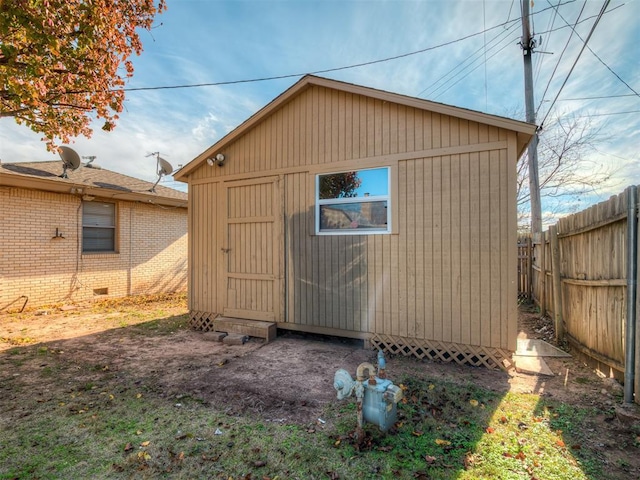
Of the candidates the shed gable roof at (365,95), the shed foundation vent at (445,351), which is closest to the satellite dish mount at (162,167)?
the shed gable roof at (365,95)

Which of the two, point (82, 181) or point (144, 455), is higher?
point (82, 181)

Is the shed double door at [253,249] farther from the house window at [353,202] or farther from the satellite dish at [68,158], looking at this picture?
the satellite dish at [68,158]

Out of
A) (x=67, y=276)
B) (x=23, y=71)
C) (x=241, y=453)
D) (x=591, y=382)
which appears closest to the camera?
(x=241, y=453)

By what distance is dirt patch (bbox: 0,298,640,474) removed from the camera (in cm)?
312

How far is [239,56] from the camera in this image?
28.6 ft

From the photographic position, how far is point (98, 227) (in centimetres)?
930

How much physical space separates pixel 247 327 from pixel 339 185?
3053 millimetres

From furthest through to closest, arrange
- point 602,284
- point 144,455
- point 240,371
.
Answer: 1. point 240,371
2. point 602,284
3. point 144,455

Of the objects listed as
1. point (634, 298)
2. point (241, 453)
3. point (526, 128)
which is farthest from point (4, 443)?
point (526, 128)

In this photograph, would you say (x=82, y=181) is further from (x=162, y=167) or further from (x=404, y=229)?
(x=404, y=229)

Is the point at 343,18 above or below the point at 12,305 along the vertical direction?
above

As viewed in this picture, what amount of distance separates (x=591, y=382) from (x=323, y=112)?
5.26 meters

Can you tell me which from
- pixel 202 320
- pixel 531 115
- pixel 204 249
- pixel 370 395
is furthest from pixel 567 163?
pixel 202 320

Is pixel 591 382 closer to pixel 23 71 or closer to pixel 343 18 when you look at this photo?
pixel 23 71
